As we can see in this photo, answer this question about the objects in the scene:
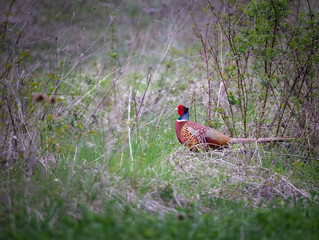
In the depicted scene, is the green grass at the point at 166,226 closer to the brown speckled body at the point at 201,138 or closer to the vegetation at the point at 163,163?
the vegetation at the point at 163,163

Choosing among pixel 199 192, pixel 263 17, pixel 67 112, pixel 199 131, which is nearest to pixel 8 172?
pixel 67 112

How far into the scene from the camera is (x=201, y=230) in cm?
278

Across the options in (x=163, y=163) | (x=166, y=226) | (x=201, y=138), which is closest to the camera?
(x=166, y=226)

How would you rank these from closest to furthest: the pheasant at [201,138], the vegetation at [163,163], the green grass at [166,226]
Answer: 1. the green grass at [166,226]
2. the vegetation at [163,163]
3. the pheasant at [201,138]

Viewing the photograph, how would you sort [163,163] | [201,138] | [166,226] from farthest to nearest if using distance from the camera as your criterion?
1. [201,138]
2. [163,163]
3. [166,226]

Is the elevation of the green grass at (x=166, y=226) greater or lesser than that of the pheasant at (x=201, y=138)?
lesser

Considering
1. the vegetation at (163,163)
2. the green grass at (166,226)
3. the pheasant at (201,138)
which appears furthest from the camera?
the pheasant at (201,138)

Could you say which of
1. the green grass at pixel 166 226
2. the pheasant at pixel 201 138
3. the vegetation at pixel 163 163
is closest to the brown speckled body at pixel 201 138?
the pheasant at pixel 201 138

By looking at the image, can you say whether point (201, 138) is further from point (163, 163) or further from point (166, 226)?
point (166, 226)

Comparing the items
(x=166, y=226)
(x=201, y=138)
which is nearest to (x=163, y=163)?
(x=201, y=138)

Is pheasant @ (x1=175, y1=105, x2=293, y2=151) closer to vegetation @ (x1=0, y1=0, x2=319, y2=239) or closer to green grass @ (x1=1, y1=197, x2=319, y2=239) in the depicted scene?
vegetation @ (x1=0, y1=0, x2=319, y2=239)

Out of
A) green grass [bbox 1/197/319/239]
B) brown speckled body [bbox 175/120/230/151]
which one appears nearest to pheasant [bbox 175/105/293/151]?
brown speckled body [bbox 175/120/230/151]

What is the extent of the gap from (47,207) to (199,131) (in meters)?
2.41

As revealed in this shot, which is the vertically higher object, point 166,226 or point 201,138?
point 201,138
